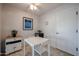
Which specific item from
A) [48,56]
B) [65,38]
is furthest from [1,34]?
[65,38]

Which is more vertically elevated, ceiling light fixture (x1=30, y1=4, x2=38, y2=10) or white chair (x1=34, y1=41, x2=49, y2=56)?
ceiling light fixture (x1=30, y1=4, x2=38, y2=10)

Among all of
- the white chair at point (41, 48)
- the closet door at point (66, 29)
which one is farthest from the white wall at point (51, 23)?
the white chair at point (41, 48)

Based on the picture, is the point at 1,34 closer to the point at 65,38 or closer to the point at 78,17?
the point at 65,38

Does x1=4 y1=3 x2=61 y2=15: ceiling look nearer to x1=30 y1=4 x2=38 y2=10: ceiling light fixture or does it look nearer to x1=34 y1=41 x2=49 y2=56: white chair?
x1=30 y1=4 x2=38 y2=10: ceiling light fixture

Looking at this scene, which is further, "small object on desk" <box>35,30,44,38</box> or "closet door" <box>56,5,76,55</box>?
"small object on desk" <box>35,30,44,38</box>

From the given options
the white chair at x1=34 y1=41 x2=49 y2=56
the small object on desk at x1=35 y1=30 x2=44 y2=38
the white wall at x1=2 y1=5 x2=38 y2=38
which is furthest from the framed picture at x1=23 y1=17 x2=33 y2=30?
the white chair at x1=34 y1=41 x2=49 y2=56

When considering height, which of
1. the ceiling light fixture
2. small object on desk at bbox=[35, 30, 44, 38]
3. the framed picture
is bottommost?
small object on desk at bbox=[35, 30, 44, 38]

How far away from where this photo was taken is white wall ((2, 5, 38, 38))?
1.39m

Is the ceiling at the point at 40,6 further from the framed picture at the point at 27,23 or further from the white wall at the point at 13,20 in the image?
the framed picture at the point at 27,23

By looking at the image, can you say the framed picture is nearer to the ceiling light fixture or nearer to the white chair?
the ceiling light fixture

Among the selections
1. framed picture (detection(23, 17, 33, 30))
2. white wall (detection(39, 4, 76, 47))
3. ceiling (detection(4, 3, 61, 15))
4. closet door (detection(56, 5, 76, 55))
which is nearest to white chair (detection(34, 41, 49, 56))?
white wall (detection(39, 4, 76, 47))

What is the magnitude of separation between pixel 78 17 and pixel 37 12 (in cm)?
79

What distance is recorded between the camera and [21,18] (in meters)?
1.47

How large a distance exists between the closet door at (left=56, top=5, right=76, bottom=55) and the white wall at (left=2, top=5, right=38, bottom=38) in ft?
1.73
